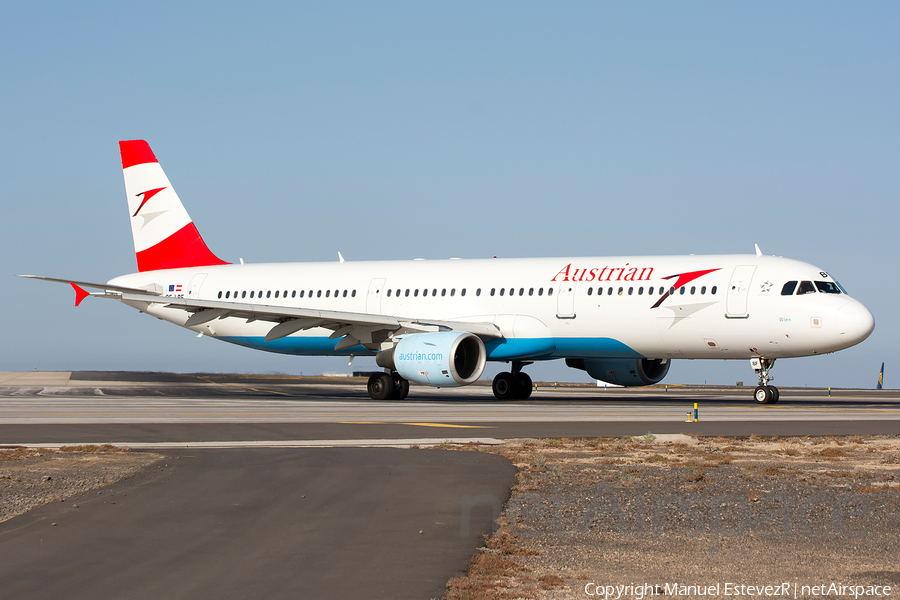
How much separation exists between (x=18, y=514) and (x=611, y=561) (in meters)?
5.15

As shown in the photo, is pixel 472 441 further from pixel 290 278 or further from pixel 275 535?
pixel 290 278

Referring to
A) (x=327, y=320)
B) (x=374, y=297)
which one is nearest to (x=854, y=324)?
(x=327, y=320)

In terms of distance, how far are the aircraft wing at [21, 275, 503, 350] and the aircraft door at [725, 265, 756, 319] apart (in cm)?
674

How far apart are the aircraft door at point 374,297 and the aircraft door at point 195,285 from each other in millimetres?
6884

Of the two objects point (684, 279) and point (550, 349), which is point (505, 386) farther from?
point (684, 279)

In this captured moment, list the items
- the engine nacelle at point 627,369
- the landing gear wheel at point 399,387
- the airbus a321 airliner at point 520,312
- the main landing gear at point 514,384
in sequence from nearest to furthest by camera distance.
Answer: the airbus a321 airliner at point 520,312, the landing gear wheel at point 399,387, the engine nacelle at point 627,369, the main landing gear at point 514,384

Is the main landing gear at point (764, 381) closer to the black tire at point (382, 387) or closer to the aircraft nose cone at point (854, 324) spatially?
the aircraft nose cone at point (854, 324)

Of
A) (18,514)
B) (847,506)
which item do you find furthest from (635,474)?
(18,514)

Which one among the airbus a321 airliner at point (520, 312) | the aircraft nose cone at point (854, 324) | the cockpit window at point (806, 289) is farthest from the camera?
the airbus a321 airliner at point (520, 312)

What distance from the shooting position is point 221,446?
44.5ft

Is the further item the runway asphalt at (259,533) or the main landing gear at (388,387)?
the main landing gear at (388,387)

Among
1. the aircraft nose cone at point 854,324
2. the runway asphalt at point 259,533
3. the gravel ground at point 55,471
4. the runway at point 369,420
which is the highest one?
the aircraft nose cone at point 854,324

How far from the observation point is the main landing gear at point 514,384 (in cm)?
2978

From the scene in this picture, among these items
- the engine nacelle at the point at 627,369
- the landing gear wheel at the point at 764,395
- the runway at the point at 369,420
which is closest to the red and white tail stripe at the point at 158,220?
the runway at the point at 369,420
